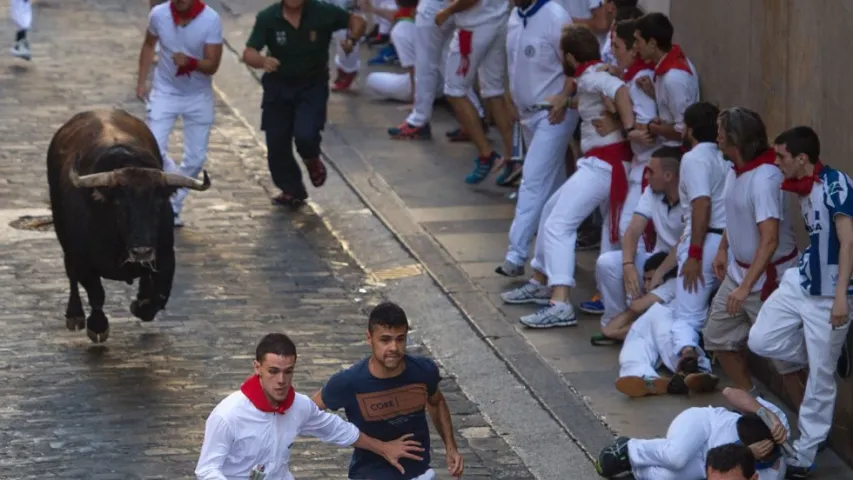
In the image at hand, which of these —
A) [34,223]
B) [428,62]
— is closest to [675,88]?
[428,62]

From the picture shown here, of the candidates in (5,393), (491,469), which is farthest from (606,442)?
(5,393)

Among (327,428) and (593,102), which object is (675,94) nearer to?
(593,102)

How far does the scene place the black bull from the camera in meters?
12.2

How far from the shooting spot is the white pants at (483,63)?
16344 mm

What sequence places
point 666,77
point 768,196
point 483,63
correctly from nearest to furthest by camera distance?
point 768,196 → point 666,77 → point 483,63

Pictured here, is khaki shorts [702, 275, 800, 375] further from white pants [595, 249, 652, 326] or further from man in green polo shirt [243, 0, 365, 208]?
man in green polo shirt [243, 0, 365, 208]

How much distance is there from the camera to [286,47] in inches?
605

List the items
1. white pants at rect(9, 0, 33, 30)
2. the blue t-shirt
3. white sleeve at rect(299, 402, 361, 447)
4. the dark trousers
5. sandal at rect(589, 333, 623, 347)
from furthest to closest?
white pants at rect(9, 0, 33, 30) < the dark trousers < sandal at rect(589, 333, 623, 347) < the blue t-shirt < white sleeve at rect(299, 402, 361, 447)

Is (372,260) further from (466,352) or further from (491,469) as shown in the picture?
(491,469)

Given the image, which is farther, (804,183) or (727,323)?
(727,323)

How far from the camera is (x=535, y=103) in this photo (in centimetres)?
1370

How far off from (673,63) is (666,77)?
119mm

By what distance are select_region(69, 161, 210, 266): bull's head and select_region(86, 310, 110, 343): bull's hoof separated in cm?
48

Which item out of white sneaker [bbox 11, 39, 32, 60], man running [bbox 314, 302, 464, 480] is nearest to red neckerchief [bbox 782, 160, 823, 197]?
man running [bbox 314, 302, 464, 480]
